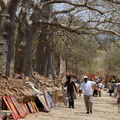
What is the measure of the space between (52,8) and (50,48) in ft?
22.3

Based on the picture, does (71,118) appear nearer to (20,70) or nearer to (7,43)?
(7,43)

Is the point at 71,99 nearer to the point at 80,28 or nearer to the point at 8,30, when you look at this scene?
the point at 8,30

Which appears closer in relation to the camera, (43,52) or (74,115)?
(74,115)

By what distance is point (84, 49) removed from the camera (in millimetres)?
35812

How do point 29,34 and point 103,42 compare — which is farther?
point 103,42

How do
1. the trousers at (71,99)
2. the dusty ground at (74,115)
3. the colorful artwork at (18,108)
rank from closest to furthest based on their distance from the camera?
the colorful artwork at (18,108) → the dusty ground at (74,115) → the trousers at (71,99)

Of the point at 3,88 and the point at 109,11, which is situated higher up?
the point at 109,11

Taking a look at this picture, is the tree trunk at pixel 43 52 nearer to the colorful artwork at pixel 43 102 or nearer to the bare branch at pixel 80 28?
the bare branch at pixel 80 28

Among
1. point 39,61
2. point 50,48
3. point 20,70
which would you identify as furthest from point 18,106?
point 50,48

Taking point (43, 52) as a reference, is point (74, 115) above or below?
below

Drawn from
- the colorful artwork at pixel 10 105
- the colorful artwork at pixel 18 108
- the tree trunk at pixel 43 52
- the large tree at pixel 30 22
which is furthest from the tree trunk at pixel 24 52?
the colorful artwork at pixel 10 105

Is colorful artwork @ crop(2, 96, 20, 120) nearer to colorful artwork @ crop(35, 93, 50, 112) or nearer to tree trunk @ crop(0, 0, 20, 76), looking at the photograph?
colorful artwork @ crop(35, 93, 50, 112)

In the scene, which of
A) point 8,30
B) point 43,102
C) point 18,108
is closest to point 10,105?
point 18,108

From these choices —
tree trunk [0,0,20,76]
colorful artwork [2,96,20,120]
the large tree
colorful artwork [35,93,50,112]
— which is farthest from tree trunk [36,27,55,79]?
colorful artwork [2,96,20,120]
